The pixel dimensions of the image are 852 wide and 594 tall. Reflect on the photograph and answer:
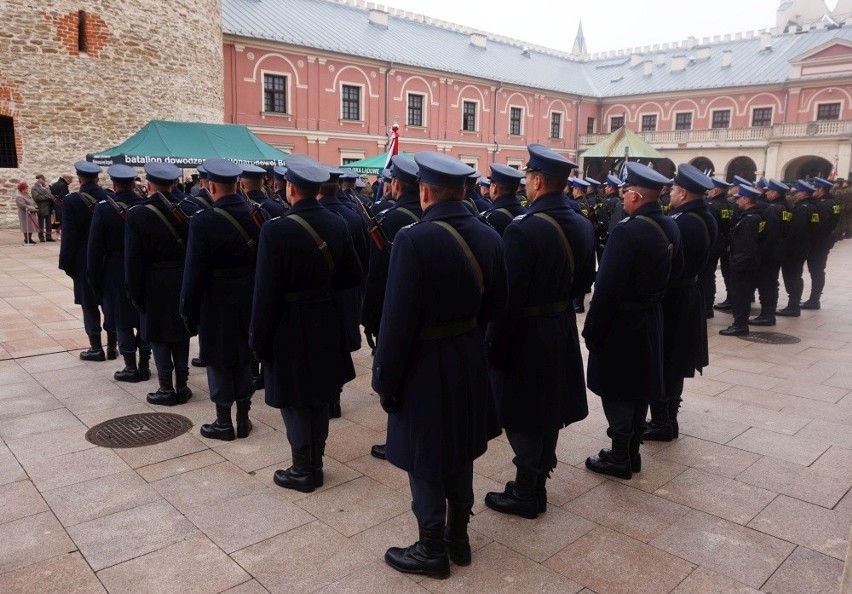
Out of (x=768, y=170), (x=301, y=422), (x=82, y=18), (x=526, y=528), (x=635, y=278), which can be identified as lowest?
(x=526, y=528)

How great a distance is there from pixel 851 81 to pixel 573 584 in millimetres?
39671

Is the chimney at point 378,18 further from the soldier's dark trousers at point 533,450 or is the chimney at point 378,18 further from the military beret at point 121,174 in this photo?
the soldier's dark trousers at point 533,450

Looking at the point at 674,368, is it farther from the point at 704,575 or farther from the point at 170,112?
the point at 170,112

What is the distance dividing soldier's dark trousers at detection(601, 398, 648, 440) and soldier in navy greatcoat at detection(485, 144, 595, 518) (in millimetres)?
666

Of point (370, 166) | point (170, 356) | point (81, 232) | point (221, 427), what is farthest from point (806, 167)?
point (221, 427)

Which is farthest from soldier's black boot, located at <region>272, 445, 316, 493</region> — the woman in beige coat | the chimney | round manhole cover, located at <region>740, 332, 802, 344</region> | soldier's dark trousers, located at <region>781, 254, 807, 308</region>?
the chimney

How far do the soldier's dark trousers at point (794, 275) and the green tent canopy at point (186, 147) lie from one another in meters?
10.6

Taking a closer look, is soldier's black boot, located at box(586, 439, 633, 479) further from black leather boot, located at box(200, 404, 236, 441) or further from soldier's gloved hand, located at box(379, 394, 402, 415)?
black leather boot, located at box(200, 404, 236, 441)

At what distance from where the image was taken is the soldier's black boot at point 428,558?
315 centimetres

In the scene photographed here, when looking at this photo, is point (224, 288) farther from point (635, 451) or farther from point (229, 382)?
point (635, 451)

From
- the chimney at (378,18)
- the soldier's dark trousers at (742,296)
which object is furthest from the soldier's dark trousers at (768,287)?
the chimney at (378,18)

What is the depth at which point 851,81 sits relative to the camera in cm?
3372

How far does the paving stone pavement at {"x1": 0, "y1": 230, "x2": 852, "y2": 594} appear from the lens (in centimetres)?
316

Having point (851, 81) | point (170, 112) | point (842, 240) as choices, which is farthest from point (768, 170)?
point (170, 112)
